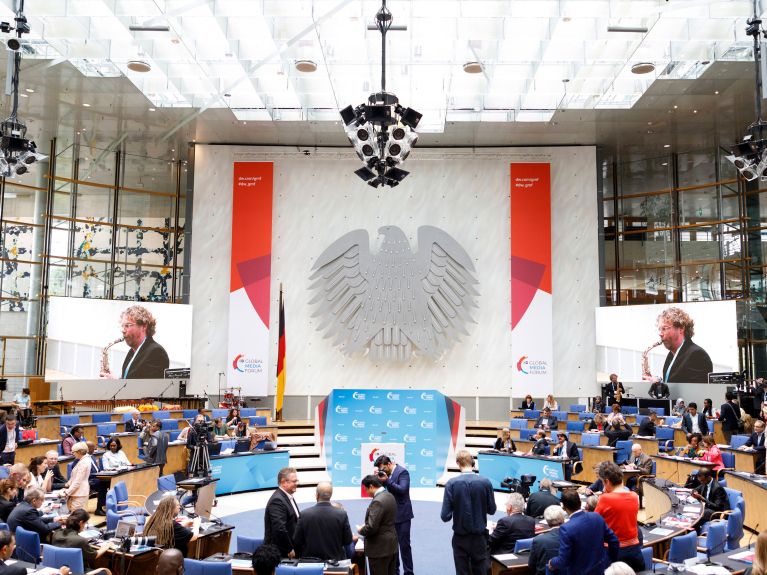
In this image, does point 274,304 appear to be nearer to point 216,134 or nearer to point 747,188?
point 216,134

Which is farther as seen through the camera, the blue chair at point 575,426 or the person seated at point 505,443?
the blue chair at point 575,426

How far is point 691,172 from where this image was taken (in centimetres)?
1883

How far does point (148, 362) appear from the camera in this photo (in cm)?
1711

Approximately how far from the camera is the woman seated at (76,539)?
17.4 ft

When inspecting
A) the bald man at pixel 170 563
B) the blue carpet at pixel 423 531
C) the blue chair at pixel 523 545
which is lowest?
the blue carpet at pixel 423 531

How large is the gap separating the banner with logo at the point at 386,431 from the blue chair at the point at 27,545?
667 cm

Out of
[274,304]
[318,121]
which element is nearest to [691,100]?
[318,121]

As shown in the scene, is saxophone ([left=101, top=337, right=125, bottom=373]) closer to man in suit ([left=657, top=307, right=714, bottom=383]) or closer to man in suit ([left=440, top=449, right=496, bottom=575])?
man in suit ([left=440, top=449, right=496, bottom=575])

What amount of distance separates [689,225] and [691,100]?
4.66m

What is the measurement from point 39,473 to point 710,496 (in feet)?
25.1

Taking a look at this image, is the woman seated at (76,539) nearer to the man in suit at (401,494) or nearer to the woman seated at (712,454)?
the man in suit at (401,494)

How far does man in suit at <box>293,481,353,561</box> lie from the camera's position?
5176 mm

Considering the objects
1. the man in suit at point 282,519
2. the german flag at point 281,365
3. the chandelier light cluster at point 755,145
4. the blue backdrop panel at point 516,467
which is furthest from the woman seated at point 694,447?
the german flag at point 281,365

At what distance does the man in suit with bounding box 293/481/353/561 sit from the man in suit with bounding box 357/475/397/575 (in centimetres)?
27
